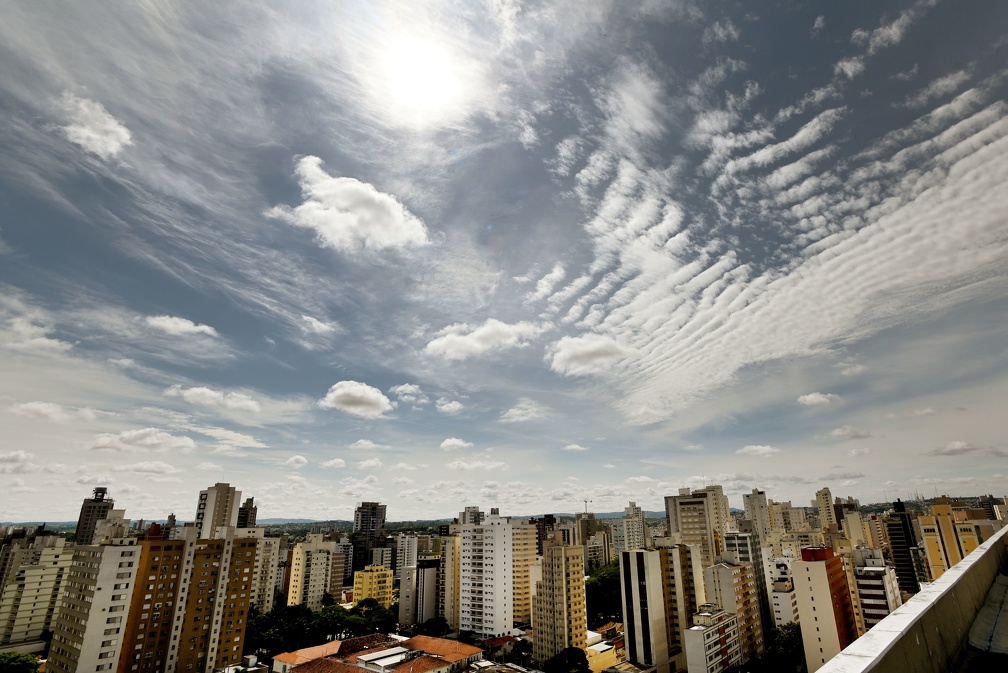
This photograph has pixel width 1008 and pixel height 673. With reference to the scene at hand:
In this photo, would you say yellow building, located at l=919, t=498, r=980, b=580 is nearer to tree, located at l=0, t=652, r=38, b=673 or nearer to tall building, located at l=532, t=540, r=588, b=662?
tall building, located at l=532, t=540, r=588, b=662

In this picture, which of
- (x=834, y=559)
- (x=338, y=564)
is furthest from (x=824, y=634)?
(x=338, y=564)

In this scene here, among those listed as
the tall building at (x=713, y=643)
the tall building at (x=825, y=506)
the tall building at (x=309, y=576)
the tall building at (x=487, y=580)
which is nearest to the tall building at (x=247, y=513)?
the tall building at (x=309, y=576)

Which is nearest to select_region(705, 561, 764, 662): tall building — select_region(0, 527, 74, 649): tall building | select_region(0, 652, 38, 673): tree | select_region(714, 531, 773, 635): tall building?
select_region(714, 531, 773, 635): tall building

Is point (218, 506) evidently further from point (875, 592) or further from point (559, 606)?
point (875, 592)

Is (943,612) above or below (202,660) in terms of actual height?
above

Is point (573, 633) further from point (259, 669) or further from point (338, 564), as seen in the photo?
point (338, 564)

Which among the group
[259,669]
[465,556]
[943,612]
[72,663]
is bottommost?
[259,669]
